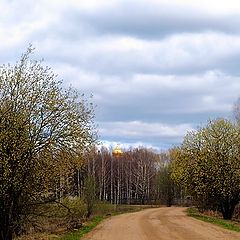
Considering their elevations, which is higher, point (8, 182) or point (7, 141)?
point (7, 141)

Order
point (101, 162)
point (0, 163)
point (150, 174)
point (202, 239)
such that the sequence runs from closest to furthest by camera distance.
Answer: point (0, 163)
point (202, 239)
point (101, 162)
point (150, 174)

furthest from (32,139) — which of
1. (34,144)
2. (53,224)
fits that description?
(53,224)

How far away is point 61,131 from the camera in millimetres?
21547

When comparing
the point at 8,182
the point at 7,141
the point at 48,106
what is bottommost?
the point at 8,182

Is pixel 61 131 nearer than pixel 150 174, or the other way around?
pixel 61 131

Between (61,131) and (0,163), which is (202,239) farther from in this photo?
(0,163)

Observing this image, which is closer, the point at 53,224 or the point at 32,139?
the point at 32,139

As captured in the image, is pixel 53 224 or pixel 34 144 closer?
pixel 34 144

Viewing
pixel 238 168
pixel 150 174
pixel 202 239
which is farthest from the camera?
pixel 150 174

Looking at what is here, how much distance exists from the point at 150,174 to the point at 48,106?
8470cm

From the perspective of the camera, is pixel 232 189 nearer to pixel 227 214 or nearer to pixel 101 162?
pixel 227 214

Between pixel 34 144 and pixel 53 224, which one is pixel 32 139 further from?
pixel 53 224

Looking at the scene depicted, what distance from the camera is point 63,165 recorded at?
2183 cm

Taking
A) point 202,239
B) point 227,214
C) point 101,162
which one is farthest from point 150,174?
point 202,239
